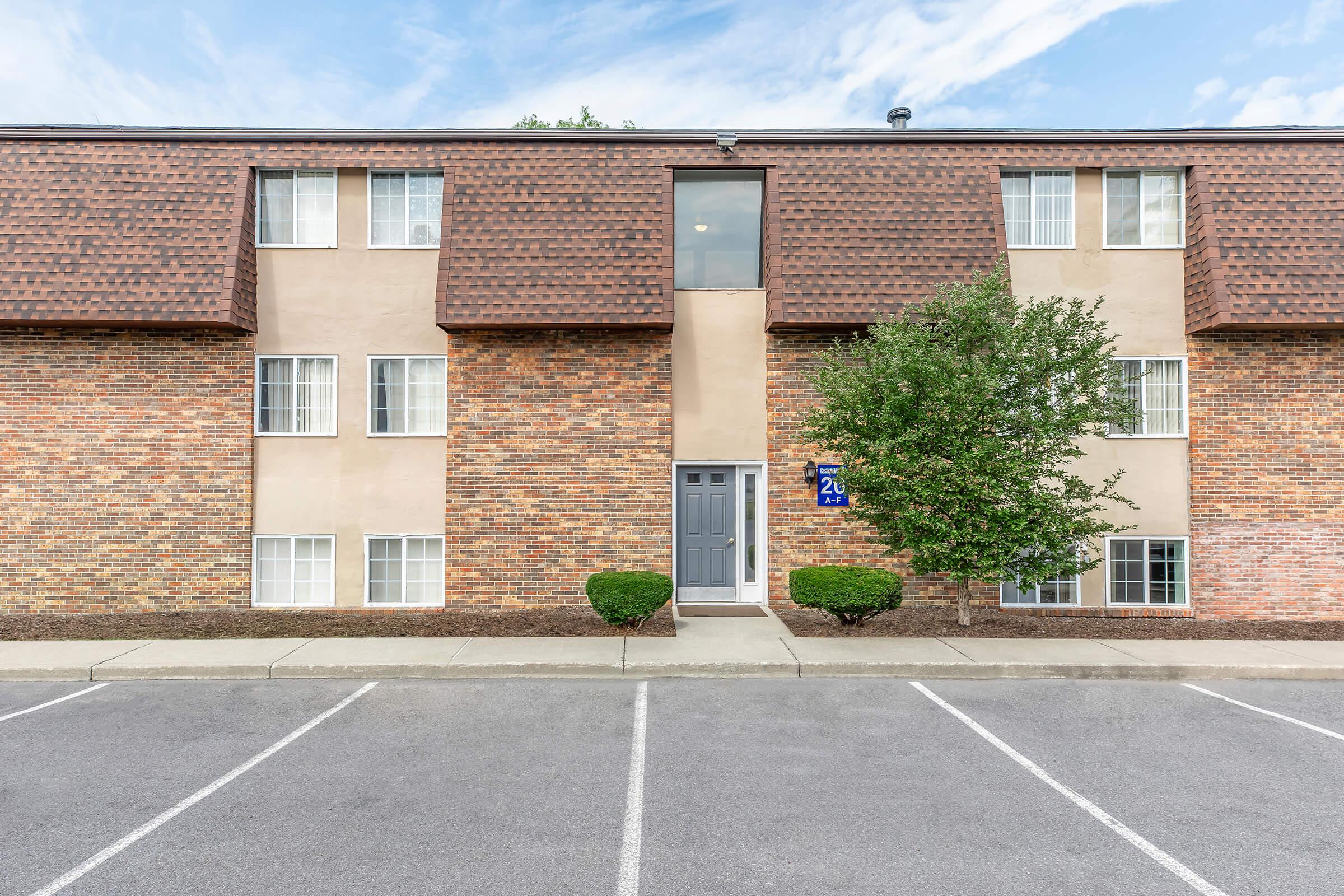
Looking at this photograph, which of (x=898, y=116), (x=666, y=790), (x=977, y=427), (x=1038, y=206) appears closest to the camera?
(x=666, y=790)

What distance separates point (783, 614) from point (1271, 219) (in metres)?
Result: 9.73

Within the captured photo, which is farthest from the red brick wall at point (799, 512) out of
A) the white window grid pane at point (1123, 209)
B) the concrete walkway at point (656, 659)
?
the white window grid pane at point (1123, 209)

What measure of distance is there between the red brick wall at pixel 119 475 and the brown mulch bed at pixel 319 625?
1.56ft

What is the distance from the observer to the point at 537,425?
34.2 feet

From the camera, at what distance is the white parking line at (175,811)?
3713 millimetres

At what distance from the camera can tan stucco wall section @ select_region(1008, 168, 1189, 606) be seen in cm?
1049

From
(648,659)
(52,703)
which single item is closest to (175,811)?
(52,703)

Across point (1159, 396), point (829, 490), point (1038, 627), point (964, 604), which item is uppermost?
point (1159, 396)

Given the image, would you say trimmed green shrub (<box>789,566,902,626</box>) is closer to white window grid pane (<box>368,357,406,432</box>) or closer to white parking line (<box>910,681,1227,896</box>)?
white parking line (<box>910,681,1227,896</box>)

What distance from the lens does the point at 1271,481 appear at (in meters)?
10.4

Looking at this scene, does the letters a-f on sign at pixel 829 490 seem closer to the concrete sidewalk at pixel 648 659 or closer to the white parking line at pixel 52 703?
the concrete sidewalk at pixel 648 659

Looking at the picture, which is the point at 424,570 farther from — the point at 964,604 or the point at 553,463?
the point at 964,604

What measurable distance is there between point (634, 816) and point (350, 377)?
866cm

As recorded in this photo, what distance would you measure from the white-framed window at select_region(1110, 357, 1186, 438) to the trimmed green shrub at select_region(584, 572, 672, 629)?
7.70 m
